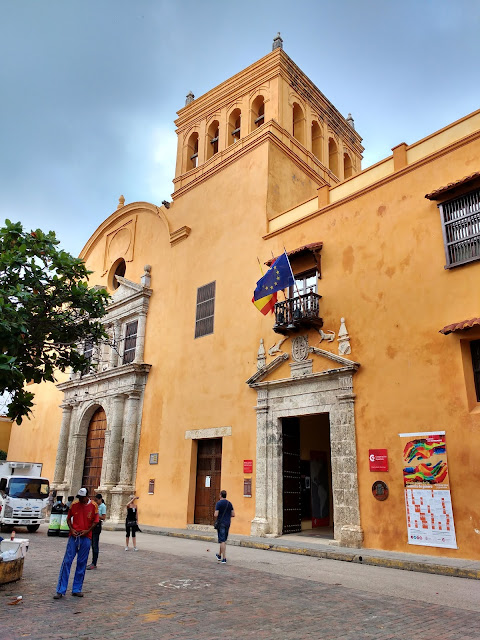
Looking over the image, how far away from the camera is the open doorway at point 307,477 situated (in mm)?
13930

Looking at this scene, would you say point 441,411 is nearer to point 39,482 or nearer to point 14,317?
point 14,317

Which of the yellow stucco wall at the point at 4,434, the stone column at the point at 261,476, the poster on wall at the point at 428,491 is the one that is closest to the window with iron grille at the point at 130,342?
the stone column at the point at 261,476

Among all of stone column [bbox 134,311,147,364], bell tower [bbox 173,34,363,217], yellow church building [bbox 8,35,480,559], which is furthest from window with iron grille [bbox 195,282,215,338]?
bell tower [bbox 173,34,363,217]

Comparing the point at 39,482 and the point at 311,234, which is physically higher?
the point at 311,234

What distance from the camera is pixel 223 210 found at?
18219mm

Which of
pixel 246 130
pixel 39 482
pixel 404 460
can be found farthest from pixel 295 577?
pixel 246 130

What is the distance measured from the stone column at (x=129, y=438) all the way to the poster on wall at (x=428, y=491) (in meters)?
10.8

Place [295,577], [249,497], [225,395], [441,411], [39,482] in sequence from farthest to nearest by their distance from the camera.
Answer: [39,482]
[225,395]
[249,497]
[441,411]
[295,577]

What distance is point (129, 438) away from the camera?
18.7 meters

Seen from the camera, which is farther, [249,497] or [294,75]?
[294,75]

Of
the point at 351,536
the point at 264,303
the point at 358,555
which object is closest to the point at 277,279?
the point at 264,303

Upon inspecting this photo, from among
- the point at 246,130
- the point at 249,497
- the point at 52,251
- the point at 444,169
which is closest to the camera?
the point at 52,251

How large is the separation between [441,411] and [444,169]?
5575 mm

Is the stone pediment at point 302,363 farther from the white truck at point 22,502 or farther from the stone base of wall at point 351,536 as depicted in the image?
the white truck at point 22,502
